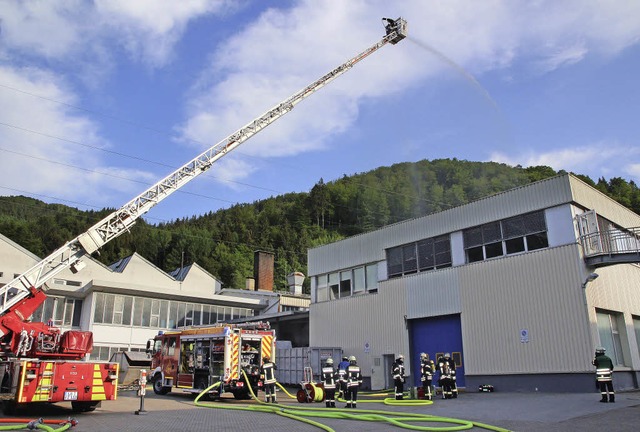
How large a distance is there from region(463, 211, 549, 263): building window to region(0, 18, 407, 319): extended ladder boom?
12719mm

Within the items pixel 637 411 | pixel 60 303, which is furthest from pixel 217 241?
pixel 637 411

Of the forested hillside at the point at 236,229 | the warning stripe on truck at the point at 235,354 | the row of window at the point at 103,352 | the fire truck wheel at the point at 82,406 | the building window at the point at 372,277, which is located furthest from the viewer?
the forested hillside at the point at 236,229

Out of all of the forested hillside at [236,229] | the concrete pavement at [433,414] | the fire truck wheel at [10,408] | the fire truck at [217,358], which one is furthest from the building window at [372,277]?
the forested hillside at [236,229]

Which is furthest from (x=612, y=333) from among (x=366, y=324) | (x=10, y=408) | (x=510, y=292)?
(x=10, y=408)

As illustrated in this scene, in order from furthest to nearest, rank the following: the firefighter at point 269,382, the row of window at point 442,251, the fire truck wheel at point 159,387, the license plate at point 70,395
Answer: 1. the fire truck wheel at point 159,387
2. the row of window at point 442,251
3. the firefighter at point 269,382
4. the license plate at point 70,395

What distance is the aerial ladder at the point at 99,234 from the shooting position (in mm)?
16270

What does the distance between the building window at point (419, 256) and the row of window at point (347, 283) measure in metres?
1.44

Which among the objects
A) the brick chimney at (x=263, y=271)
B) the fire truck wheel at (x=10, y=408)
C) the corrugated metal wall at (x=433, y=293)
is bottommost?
the fire truck wheel at (x=10, y=408)

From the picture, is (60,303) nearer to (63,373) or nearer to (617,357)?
(63,373)

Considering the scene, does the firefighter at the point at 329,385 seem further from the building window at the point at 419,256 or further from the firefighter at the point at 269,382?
the building window at the point at 419,256

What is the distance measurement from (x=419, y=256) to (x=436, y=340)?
13.7ft

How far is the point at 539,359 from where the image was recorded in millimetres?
19344

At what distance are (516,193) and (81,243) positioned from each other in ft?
60.1

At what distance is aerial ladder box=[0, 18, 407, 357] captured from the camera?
16.3 metres
